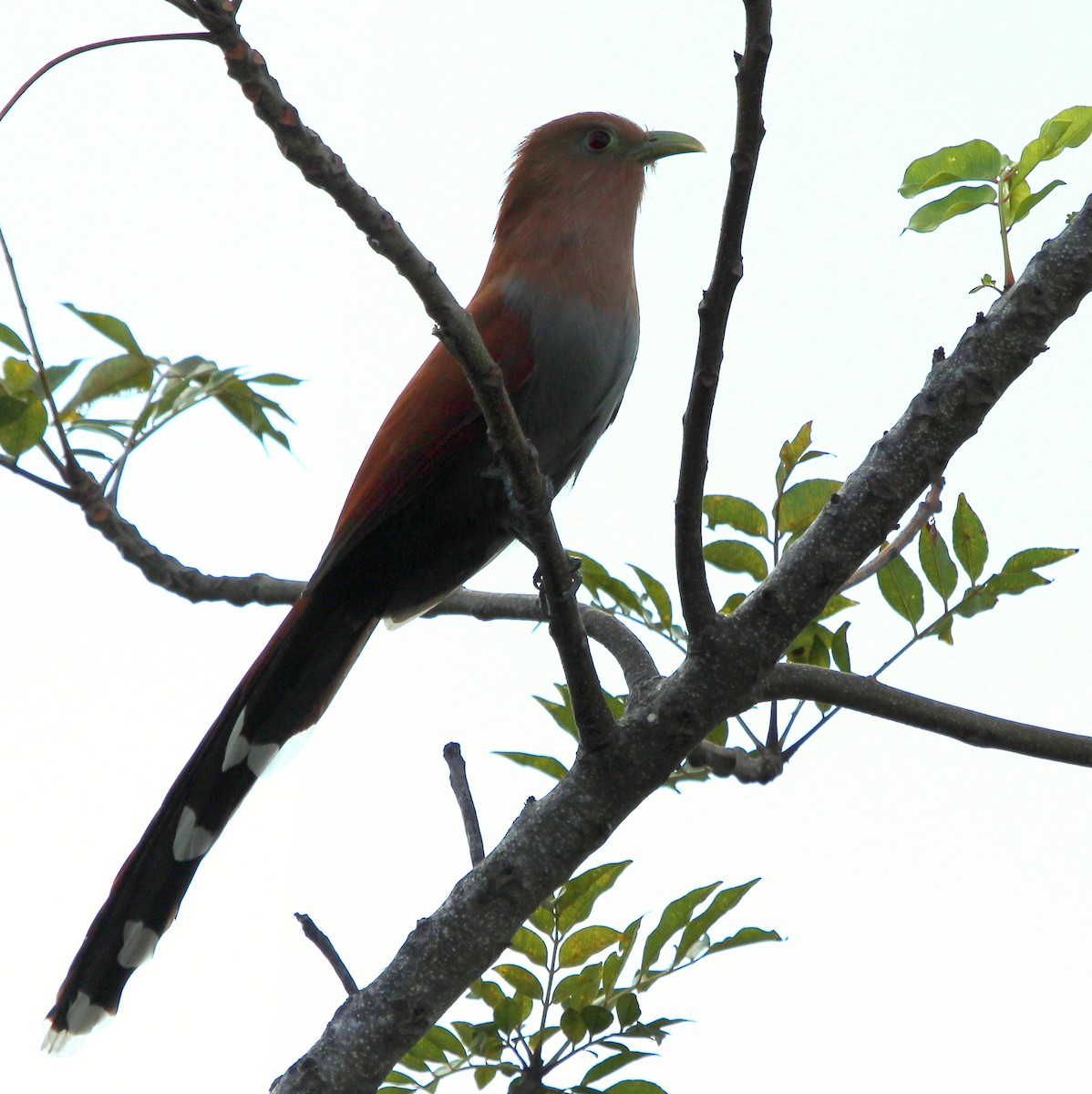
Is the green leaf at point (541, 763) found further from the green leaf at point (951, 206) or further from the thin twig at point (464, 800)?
the green leaf at point (951, 206)

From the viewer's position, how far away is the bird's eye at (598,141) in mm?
3357

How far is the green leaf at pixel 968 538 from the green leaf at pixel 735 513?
1.14ft

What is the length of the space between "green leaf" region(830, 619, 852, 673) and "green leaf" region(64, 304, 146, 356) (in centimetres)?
150

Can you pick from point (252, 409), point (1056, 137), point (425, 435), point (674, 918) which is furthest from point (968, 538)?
point (252, 409)

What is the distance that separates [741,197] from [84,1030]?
2.11 metres

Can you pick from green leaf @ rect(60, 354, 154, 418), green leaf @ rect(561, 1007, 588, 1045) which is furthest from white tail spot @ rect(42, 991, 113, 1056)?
green leaf @ rect(60, 354, 154, 418)

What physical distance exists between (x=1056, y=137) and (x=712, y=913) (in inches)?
57.6

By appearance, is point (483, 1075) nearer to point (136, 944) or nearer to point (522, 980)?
point (522, 980)

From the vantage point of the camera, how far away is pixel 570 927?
2.02 metres

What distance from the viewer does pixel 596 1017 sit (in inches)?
74.0

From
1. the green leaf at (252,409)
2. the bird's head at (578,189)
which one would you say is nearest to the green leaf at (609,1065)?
the green leaf at (252,409)

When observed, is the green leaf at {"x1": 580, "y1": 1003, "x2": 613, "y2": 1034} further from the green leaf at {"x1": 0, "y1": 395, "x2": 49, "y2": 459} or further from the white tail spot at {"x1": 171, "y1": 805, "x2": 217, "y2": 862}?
the green leaf at {"x1": 0, "y1": 395, "x2": 49, "y2": 459}

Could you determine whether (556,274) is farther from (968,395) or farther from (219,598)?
(968,395)

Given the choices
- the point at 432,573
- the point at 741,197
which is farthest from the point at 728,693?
the point at 432,573
